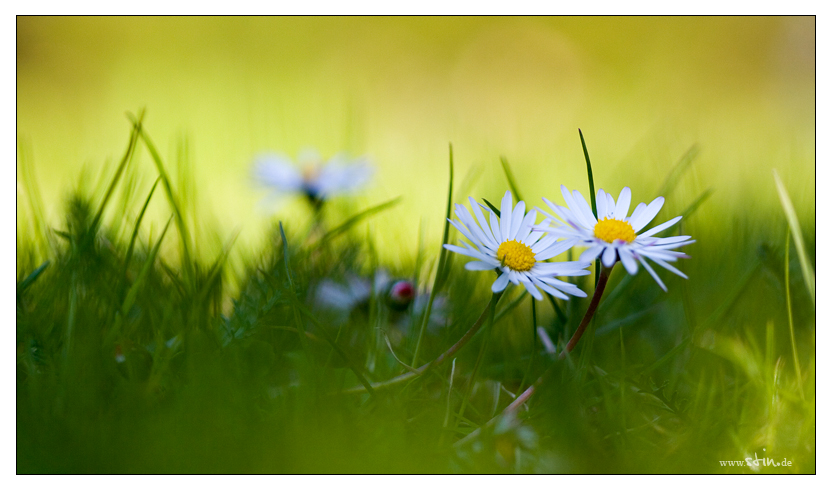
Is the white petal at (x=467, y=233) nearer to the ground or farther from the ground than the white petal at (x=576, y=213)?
nearer to the ground

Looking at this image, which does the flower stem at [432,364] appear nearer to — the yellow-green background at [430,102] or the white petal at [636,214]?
the white petal at [636,214]

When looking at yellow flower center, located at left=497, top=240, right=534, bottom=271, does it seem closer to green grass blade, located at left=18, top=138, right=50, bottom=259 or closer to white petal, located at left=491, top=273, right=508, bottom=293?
white petal, located at left=491, top=273, right=508, bottom=293

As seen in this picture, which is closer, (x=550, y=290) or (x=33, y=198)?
(x=550, y=290)

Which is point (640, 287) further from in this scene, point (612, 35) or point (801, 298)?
point (612, 35)

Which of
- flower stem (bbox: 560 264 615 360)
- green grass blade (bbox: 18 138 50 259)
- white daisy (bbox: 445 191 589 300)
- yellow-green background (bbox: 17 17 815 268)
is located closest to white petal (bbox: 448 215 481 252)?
white daisy (bbox: 445 191 589 300)

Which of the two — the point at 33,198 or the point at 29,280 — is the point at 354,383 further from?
the point at 33,198

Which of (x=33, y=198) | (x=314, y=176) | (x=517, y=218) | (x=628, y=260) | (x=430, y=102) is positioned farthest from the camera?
(x=430, y=102)

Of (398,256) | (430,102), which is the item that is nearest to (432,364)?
(398,256)

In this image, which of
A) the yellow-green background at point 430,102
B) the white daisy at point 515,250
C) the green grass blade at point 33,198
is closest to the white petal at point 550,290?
the white daisy at point 515,250

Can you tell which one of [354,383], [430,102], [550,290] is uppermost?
[430,102]
